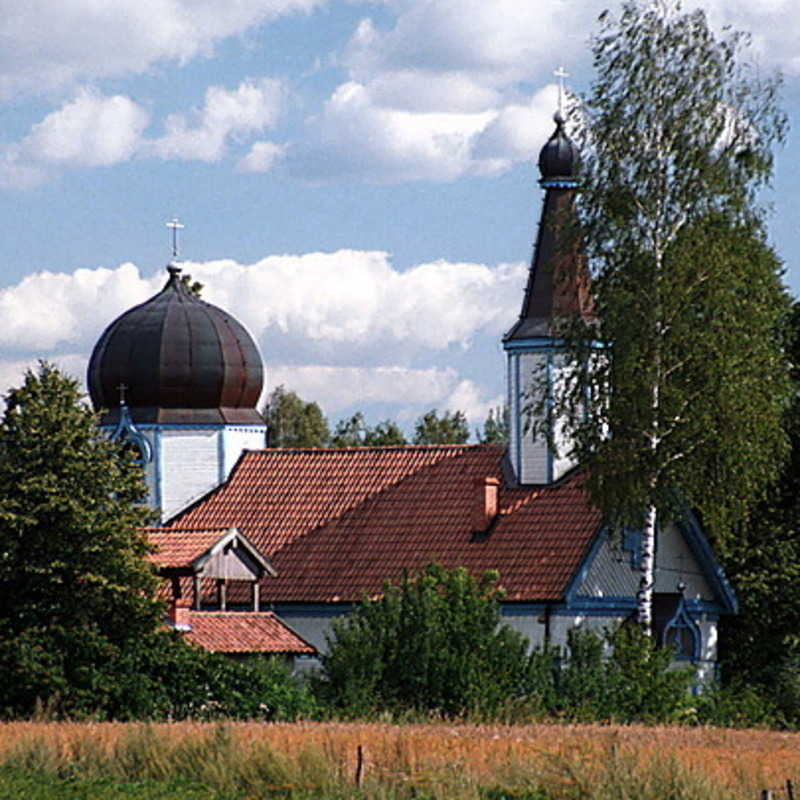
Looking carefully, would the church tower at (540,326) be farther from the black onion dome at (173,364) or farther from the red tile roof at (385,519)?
the black onion dome at (173,364)

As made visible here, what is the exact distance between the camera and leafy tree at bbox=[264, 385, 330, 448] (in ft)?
301

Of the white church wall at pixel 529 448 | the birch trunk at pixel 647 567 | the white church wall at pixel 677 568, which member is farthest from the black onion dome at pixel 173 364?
the birch trunk at pixel 647 567

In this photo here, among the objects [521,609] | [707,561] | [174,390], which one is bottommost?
[521,609]

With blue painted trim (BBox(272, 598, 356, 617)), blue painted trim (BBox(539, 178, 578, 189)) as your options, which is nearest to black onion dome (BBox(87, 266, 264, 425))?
blue painted trim (BBox(272, 598, 356, 617))

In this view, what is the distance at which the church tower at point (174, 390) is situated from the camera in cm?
5069

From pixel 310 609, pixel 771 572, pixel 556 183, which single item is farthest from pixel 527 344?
pixel 310 609

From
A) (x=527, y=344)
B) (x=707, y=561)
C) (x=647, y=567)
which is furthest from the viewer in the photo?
(x=527, y=344)

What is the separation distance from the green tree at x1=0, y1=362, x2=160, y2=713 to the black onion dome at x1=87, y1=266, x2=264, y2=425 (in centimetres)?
1716

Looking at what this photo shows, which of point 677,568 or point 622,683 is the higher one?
point 677,568

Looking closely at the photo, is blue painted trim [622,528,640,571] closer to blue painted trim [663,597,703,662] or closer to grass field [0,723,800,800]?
blue painted trim [663,597,703,662]

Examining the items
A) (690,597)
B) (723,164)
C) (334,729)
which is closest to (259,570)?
(690,597)

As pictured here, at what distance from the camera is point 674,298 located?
37.3 meters

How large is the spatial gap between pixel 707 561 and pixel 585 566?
371 centimetres

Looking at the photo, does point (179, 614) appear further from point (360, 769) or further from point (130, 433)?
point (360, 769)
